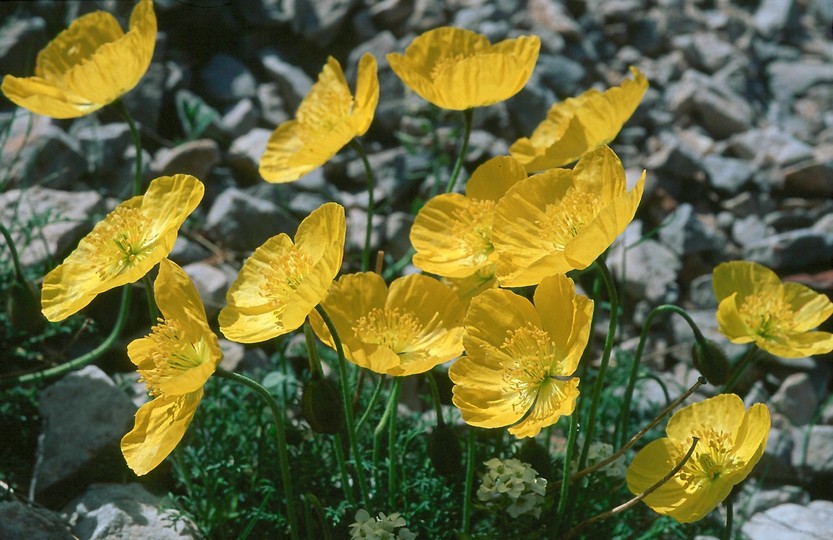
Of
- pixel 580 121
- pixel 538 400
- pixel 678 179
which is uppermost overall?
pixel 580 121

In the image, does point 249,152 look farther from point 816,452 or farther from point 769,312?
point 816,452

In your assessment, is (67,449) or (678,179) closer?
(67,449)

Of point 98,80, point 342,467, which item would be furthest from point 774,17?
point 342,467

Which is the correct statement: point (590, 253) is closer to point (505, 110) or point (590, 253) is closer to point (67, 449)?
point (67, 449)

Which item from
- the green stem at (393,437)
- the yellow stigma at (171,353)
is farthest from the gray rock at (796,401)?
the yellow stigma at (171,353)

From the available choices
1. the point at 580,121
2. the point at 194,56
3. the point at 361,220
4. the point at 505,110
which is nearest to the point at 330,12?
the point at 194,56

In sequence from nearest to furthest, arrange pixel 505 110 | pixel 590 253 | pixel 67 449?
pixel 590 253
pixel 67 449
pixel 505 110
